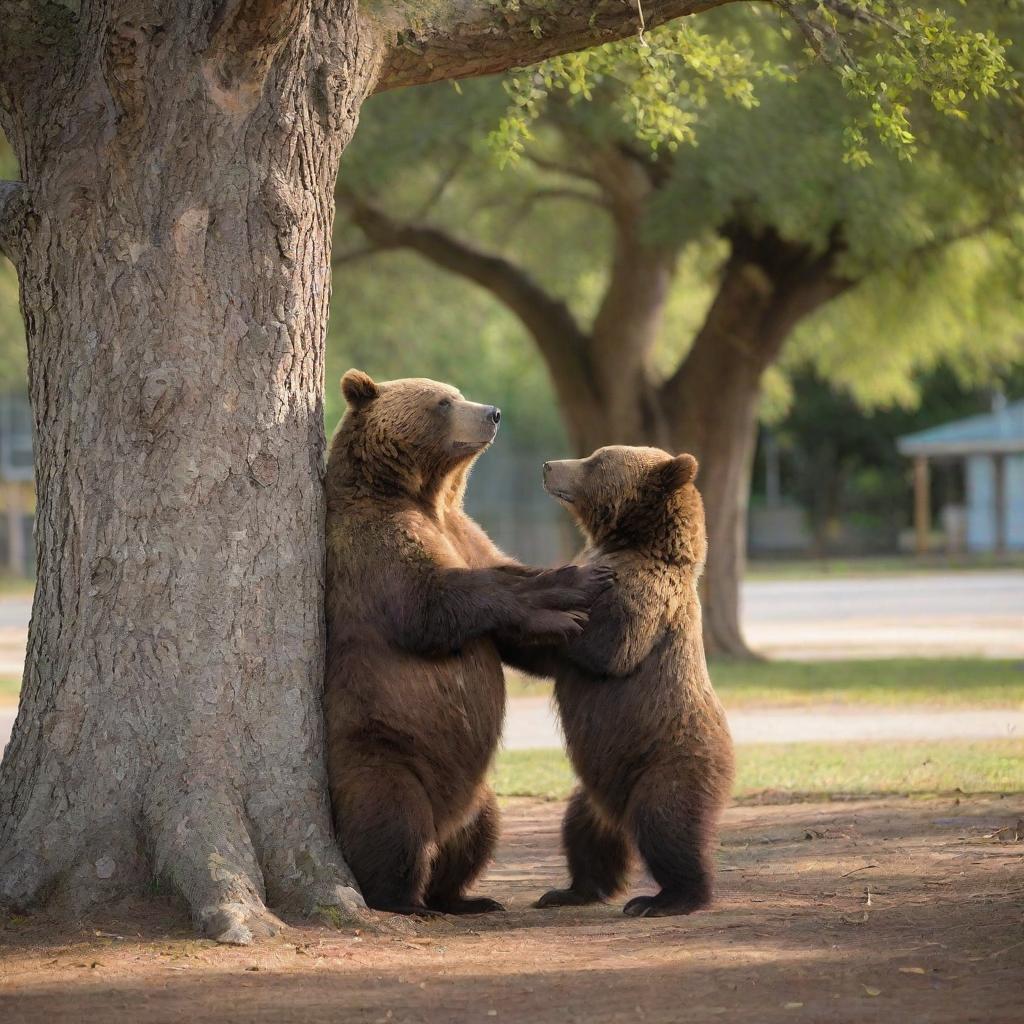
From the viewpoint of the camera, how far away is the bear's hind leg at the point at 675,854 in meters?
6.02

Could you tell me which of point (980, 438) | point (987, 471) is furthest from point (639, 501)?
point (987, 471)

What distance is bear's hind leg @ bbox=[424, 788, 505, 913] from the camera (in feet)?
21.0

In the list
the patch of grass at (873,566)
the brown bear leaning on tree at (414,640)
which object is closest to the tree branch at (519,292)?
the brown bear leaning on tree at (414,640)

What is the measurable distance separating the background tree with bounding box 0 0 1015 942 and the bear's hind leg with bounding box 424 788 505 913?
0.72m

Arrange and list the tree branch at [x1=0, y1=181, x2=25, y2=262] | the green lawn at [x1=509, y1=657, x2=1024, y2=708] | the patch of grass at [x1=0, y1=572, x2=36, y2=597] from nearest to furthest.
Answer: the tree branch at [x1=0, y1=181, x2=25, y2=262] → the green lawn at [x1=509, y1=657, x2=1024, y2=708] → the patch of grass at [x1=0, y1=572, x2=36, y2=597]

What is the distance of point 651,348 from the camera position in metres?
19.4

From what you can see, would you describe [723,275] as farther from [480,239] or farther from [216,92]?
[216,92]

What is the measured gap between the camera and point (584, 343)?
19.2 meters

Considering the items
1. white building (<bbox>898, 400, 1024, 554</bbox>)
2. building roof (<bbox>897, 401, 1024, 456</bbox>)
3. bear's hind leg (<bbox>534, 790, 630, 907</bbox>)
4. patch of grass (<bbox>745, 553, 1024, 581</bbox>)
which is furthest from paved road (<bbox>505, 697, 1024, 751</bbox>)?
building roof (<bbox>897, 401, 1024, 456</bbox>)

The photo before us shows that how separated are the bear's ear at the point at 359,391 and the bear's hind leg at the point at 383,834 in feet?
5.05

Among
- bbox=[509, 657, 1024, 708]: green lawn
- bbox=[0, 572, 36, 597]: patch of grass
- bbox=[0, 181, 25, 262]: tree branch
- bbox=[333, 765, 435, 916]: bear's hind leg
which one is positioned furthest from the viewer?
bbox=[0, 572, 36, 597]: patch of grass

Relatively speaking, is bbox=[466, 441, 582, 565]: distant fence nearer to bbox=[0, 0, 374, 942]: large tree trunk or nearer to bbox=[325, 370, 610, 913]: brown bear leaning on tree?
bbox=[325, 370, 610, 913]: brown bear leaning on tree

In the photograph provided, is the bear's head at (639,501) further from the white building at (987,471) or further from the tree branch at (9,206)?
the white building at (987,471)

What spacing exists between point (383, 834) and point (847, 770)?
562 cm
